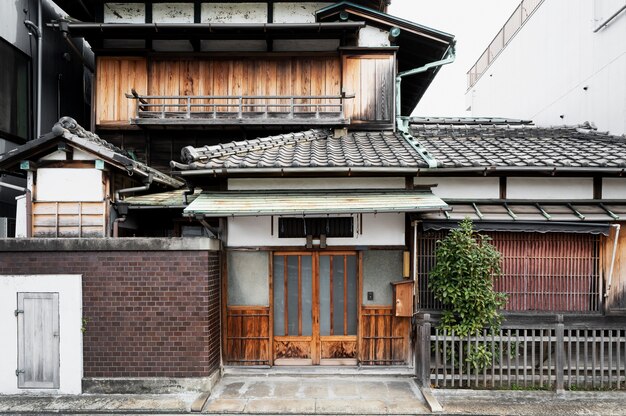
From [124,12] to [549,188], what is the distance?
40.0ft

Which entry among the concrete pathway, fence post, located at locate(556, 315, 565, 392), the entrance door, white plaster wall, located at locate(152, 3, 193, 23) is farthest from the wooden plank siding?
fence post, located at locate(556, 315, 565, 392)

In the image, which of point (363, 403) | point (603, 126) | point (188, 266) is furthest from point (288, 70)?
point (603, 126)

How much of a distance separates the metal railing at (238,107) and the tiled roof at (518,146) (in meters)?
2.71

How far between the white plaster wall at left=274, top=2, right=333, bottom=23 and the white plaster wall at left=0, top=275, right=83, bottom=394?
8.73 metres

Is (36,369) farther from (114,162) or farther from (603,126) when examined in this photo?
(603,126)

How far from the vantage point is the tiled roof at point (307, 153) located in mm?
8531

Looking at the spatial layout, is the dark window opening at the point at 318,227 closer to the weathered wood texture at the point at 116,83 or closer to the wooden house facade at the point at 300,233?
the wooden house facade at the point at 300,233

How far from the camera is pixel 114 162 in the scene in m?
8.52

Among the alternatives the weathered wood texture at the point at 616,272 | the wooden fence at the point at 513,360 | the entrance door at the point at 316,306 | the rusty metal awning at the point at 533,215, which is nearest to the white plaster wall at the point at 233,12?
the entrance door at the point at 316,306

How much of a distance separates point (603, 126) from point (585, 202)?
501cm

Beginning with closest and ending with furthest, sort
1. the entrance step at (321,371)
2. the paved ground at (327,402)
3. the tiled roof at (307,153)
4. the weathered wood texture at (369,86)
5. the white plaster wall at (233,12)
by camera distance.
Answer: the paved ground at (327,402), the tiled roof at (307,153), the entrance step at (321,371), the weathered wood texture at (369,86), the white plaster wall at (233,12)

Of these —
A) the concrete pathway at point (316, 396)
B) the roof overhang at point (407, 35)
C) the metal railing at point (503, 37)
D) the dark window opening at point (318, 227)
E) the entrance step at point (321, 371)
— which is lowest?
the concrete pathway at point (316, 396)

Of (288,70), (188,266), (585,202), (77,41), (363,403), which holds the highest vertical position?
(77,41)

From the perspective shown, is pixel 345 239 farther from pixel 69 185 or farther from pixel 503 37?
pixel 503 37
